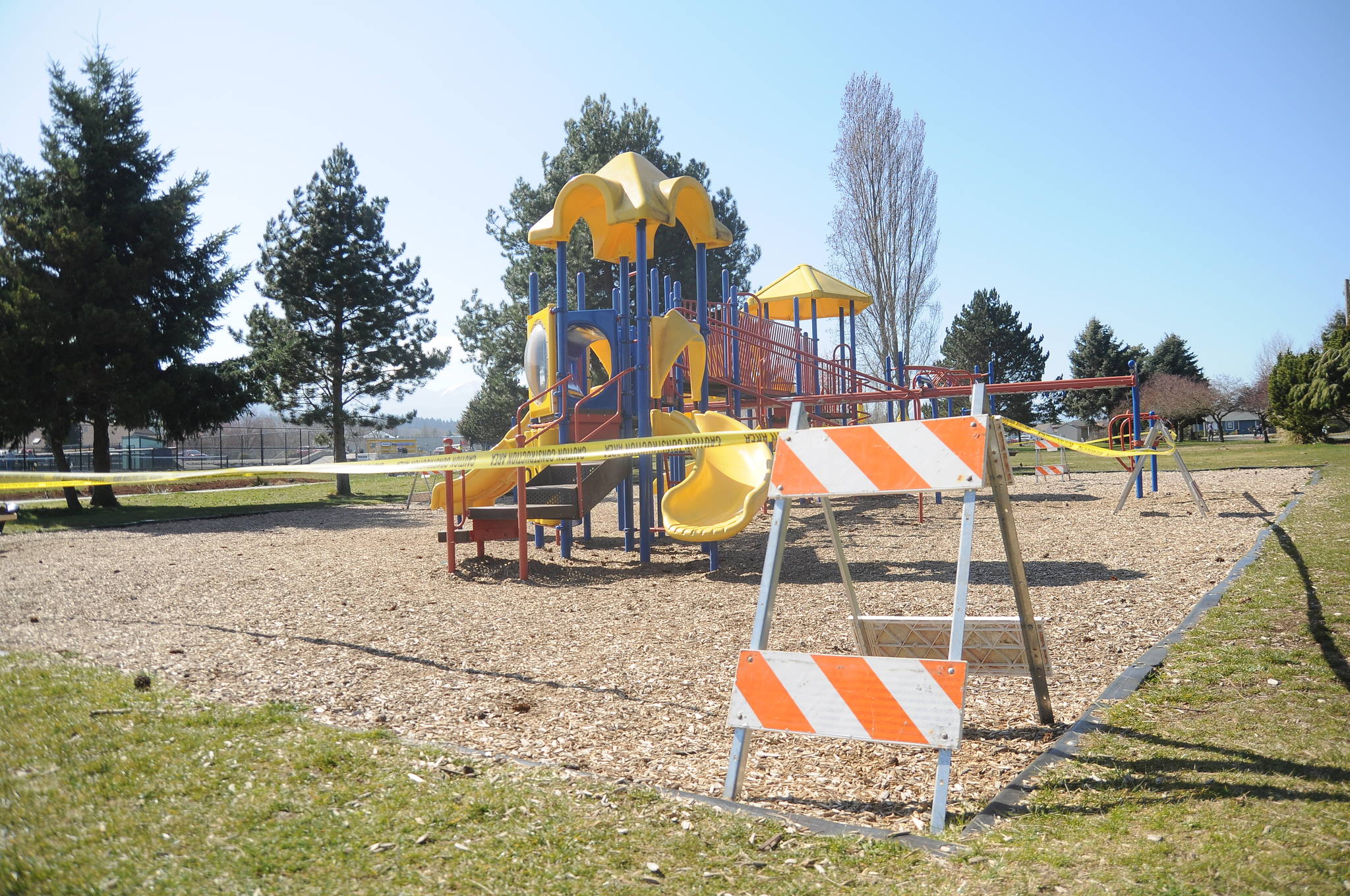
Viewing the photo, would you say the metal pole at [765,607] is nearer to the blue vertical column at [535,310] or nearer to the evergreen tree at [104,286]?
the blue vertical column at [535,310]

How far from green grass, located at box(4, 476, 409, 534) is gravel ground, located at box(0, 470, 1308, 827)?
4.17 m

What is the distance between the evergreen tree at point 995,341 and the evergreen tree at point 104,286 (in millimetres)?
45865

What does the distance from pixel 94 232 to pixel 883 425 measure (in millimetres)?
21329

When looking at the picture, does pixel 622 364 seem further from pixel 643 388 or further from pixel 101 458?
pixel 101 458

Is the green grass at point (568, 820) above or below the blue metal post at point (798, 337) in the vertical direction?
below

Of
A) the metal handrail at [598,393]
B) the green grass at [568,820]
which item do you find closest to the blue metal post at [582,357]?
the metal handrail at [598,393]

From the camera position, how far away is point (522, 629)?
21.9 feet

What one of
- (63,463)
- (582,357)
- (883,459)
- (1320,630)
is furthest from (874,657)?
(63,463)

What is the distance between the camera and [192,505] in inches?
822

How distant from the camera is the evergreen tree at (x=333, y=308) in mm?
26609

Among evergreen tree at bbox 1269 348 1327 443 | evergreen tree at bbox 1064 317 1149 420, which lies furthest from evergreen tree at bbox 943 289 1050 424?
evergreen tree at bbox 1269 348 1327 443

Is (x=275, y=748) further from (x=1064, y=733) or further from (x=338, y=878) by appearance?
(x=1064, y=733)

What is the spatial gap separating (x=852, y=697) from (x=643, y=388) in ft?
25.3

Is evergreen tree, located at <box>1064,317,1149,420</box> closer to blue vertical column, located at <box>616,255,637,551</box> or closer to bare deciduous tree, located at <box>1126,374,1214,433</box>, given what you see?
bare deciduous tree, located at <box>1126,374,1214,433</box>
